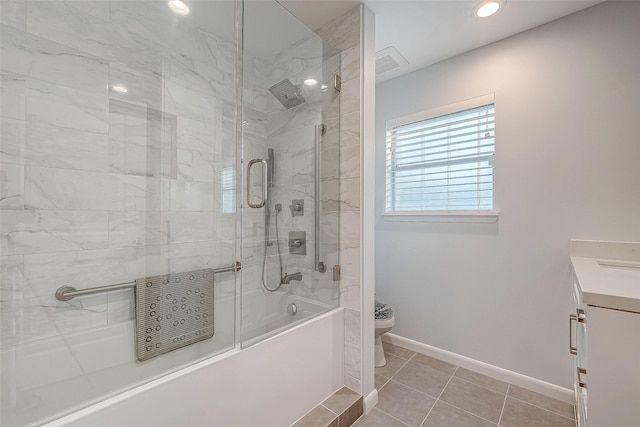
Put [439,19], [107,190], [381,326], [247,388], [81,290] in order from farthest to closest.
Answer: [381,326] → [439,19] → [107,190] → [81,290] → [247,388]

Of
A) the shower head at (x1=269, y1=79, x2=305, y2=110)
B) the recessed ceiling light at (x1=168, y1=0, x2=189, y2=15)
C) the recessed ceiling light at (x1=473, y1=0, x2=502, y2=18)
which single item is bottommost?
the shower head at (x1=269, y1=79, x2=305, y2=110)

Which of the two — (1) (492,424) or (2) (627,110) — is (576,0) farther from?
(1) (492,424)

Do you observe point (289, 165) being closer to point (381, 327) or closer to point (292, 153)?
point (292, 153)

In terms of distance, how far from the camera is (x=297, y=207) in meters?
1.86

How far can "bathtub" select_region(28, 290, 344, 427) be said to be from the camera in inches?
37.0

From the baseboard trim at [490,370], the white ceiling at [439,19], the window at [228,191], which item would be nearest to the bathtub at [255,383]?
the window at [228,191]

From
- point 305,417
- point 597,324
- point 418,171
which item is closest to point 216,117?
point 418,171

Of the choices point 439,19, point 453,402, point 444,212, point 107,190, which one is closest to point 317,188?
point 444,212

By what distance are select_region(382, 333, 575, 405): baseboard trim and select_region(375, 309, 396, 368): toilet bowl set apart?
13.8 inches

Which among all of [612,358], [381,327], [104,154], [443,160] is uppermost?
[443,160]

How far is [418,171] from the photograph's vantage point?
7.78 feet

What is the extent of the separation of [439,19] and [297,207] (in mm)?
1539

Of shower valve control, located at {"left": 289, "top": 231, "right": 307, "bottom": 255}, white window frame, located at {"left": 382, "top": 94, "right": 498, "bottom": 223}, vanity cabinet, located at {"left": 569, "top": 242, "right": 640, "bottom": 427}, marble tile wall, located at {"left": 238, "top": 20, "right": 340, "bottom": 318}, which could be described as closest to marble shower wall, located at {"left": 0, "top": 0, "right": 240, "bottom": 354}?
marble tile wall, located at {"left": 238, "top": 20, "right": 340, "bottom": 318}

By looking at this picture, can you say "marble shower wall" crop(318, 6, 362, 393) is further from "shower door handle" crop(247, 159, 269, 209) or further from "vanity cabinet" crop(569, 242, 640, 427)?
"vanity cabinet" crop(569, 242, 640, 427)
